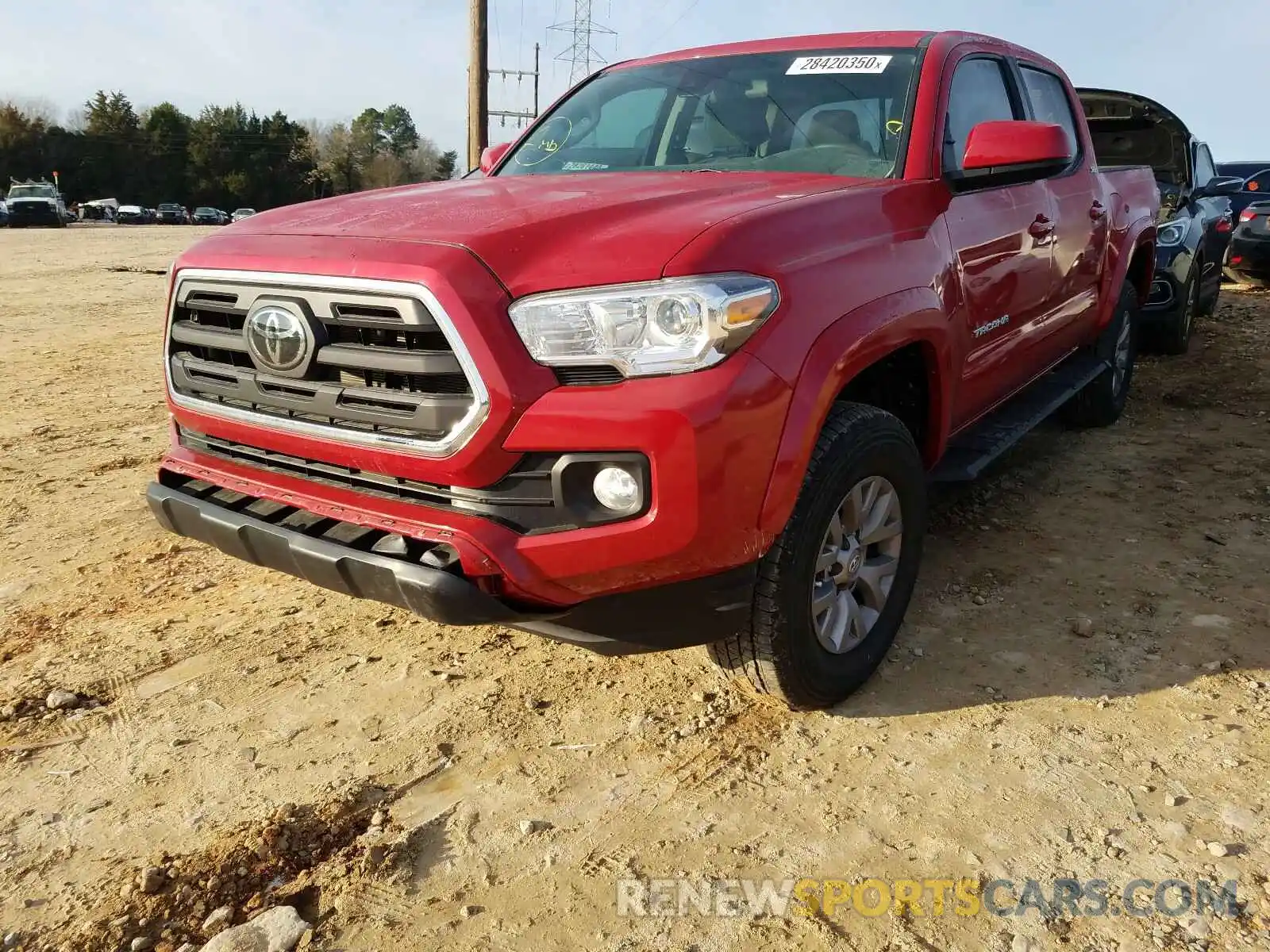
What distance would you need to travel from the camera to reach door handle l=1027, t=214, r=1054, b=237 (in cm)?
378

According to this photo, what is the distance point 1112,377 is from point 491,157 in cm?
385

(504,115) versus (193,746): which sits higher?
(504,115)

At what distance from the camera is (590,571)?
7.38 ft

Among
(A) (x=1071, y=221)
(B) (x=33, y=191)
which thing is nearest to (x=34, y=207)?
(B) (x=33, y=191)

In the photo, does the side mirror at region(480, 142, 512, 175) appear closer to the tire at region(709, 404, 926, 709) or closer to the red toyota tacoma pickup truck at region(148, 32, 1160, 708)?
the red toyota tacoma pickup truck at region(148, 32, 1160, 708)

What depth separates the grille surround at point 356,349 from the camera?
220 centimetres

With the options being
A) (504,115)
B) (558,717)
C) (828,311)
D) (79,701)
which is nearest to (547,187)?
(828,311)

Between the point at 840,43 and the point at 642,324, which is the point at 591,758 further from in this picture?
the point at 840,43

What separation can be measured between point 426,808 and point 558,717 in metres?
0.52

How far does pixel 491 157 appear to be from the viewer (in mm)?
4211

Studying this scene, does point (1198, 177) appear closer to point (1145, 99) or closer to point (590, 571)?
point (1145, 99)

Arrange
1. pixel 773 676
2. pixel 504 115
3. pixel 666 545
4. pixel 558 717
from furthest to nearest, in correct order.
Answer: pixel 504 115, pixel 558 717, pixel 773 676, pixel 666 545

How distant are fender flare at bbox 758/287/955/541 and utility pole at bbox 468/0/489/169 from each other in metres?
12.0

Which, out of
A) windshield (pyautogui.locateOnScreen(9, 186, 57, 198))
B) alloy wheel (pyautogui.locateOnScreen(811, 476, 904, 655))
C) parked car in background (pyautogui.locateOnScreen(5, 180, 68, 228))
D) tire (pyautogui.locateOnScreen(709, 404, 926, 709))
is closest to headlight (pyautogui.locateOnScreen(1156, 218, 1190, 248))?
tire (pyautogui.locateOnScreen(709, 404, 926, 709))
